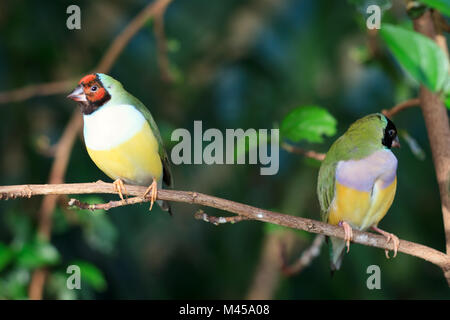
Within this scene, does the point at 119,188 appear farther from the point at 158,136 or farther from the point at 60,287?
the point at 60,287

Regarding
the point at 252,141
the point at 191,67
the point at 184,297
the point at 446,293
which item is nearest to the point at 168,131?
the point at 252,141

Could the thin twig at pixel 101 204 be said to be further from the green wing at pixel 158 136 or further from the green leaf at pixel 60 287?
the green leaf at pixel 60 287

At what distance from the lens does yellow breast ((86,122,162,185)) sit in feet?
5.23

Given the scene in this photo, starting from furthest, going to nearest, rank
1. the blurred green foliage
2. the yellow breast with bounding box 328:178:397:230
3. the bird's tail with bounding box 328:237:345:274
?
the blurred green foliage < the bird's tail with bounding box 328:237:345:274 < the yellow breast with bounding box 328:178:397:230

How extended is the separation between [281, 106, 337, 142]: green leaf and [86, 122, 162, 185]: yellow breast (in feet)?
1.52

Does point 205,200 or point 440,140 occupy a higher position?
A: point 440,140

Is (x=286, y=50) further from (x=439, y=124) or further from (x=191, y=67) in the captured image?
(x=439, y=124)

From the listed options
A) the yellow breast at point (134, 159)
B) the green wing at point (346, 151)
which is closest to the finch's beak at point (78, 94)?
the yellow breast at point (134, 159)

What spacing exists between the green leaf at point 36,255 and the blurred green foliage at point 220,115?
716 millimetres

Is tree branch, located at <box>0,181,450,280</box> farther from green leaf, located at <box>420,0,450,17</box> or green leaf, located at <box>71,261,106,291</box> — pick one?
green leaf, located at <box>71,261,106,291</box>

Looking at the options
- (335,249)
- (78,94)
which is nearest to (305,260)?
(335,249)

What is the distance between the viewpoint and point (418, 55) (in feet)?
5.42

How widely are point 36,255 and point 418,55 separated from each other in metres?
1.68

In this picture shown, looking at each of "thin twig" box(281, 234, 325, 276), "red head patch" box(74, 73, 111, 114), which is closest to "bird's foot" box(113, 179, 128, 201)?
"red head patch" box(74, 73, 111, 114)
